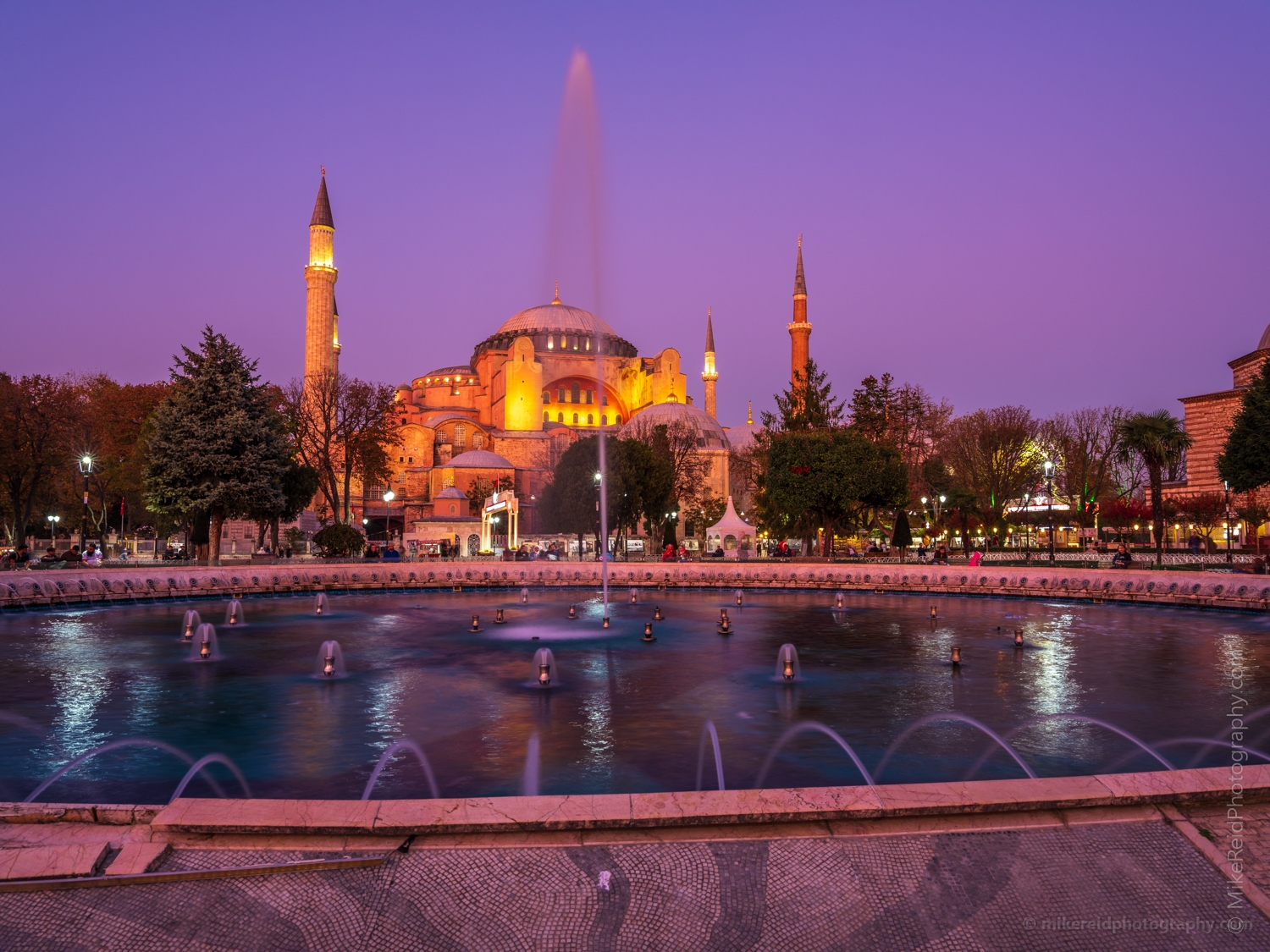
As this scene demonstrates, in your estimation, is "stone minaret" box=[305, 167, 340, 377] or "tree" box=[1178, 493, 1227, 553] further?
"stone minaret" box=[305, 167, 340, 377]

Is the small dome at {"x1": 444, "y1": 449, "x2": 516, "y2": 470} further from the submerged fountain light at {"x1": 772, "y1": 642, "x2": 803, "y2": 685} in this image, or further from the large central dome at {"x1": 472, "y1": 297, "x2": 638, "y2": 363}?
the submerged fountain light at {"x1": 772, "y1": 642, "x2": 803, "y2": 685}

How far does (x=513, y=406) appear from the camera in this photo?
7475 centimetres

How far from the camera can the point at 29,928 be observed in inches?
147

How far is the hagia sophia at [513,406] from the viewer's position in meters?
54.9

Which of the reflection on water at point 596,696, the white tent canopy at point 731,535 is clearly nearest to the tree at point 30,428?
the reflection on water at point 596,696

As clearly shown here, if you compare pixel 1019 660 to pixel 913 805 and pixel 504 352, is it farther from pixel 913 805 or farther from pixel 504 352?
pixel 504 352

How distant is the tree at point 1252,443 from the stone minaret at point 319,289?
46423 mm

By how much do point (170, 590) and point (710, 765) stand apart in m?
22.2

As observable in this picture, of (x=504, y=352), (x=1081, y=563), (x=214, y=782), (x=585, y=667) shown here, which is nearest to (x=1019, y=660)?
(x=585, y=667)

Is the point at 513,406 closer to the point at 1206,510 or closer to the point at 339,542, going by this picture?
the point at 339,542

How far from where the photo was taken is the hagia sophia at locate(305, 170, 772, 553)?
54875mm

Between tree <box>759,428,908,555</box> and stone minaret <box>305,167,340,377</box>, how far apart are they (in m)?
30.2

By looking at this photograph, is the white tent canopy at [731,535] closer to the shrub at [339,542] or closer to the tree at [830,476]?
the tree at [830,476]


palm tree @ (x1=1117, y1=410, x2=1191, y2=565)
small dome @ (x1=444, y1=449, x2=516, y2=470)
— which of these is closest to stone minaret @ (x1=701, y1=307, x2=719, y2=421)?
small dome @ (x1=444, y1=449, x2=516, y2=470)
